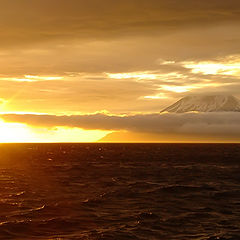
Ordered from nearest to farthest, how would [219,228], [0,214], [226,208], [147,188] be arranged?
[219,228] → [0,214] → [226,208] → [147,188]

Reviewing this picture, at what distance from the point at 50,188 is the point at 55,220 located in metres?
22.3

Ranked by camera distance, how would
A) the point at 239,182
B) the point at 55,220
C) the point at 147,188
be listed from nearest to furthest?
the point at 55,220 < the point at 147,188 < the point at 239,182

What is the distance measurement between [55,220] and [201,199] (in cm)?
1768

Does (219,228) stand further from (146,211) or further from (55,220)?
(55,220)

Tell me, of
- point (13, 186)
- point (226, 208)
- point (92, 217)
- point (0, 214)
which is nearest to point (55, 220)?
point (92, 217)

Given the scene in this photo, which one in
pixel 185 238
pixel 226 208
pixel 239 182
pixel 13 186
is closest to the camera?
pixel 185 238

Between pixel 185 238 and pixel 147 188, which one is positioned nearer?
pixel 185 238

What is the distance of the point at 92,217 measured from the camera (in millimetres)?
36219

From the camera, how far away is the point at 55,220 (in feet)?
114

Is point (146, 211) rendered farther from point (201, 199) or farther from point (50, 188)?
point (50, 188)

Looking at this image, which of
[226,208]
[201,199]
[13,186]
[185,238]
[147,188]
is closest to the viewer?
[185,238]

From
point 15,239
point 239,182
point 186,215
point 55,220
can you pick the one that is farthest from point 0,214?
point 239,182

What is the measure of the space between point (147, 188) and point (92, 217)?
20.5 m

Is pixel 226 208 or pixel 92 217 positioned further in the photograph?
pixel 226 208
